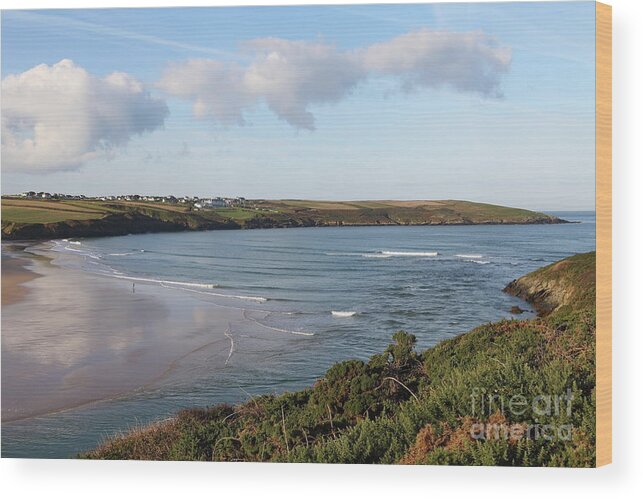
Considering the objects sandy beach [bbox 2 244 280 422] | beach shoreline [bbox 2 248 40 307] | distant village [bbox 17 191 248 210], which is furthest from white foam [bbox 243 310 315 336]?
beach shoreline [bbox 2 248 40 307]

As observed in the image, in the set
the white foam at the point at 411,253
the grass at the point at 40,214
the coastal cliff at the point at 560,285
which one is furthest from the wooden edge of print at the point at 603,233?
the grass at the point at 40,214

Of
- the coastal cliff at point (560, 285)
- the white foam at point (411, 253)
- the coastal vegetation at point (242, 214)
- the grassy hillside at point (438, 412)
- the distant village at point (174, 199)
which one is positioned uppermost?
the distant village at point (174, 199)

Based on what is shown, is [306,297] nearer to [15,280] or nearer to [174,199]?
[174,199]

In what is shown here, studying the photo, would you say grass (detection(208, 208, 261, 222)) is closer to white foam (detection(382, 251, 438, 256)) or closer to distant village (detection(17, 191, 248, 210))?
distant village (detection(17, 191, 248, 210))

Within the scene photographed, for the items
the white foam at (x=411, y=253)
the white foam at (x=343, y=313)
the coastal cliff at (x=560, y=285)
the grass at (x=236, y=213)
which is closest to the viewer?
the coastal cliff at (x=560, y=285)

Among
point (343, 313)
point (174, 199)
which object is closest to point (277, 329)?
point (343, 313)

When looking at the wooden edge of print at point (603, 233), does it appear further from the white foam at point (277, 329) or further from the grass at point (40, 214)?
the grass at point (40, 214)

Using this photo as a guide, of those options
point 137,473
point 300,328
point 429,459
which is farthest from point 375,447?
point 300,328
